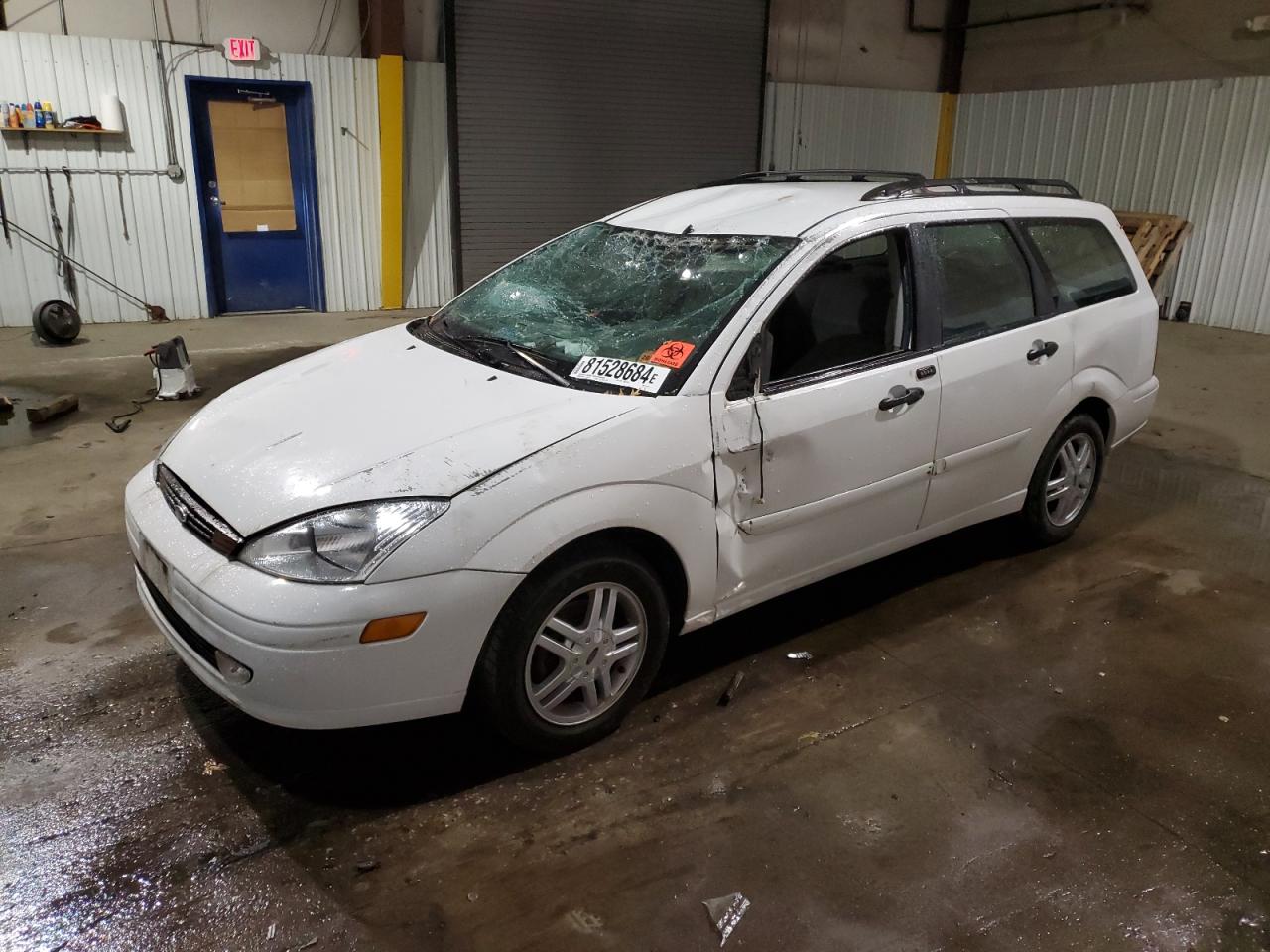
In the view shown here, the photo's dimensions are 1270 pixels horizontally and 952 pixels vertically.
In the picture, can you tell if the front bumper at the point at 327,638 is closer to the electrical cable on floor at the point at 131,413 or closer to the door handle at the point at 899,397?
the door handle at the point at 899,397

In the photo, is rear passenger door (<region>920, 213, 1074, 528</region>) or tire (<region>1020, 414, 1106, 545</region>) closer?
rear passenger door (<region>920, 213, 1074, 528</region>)

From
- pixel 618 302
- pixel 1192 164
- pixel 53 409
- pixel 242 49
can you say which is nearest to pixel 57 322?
pixel 53 409

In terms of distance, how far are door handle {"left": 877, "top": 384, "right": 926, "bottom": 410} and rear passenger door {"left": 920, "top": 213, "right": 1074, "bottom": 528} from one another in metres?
0.17

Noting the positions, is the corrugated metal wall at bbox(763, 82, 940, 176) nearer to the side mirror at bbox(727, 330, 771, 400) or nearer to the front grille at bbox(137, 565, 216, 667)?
the side mirror at bbox(727, 330, 771, 400)

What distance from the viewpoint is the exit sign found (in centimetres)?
900

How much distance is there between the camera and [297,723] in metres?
2.44

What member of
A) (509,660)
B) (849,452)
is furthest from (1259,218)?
(509,660)

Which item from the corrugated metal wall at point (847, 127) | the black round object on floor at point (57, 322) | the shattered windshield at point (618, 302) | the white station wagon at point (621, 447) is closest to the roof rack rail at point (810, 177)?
the white station wagon at point (621, 447)

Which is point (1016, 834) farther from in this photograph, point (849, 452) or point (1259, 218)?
point (1259, 218)

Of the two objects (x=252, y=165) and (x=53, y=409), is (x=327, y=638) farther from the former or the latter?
(x=252, y=165)

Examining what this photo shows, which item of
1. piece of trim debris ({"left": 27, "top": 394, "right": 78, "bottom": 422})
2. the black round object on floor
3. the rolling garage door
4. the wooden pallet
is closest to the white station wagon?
piece of trim debris ({"left": 27, "top": 394, "right": 78, "bottom": 422})

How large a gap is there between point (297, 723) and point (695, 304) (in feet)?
5.74

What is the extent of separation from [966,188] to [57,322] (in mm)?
7638

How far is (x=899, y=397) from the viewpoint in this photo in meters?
3.30
